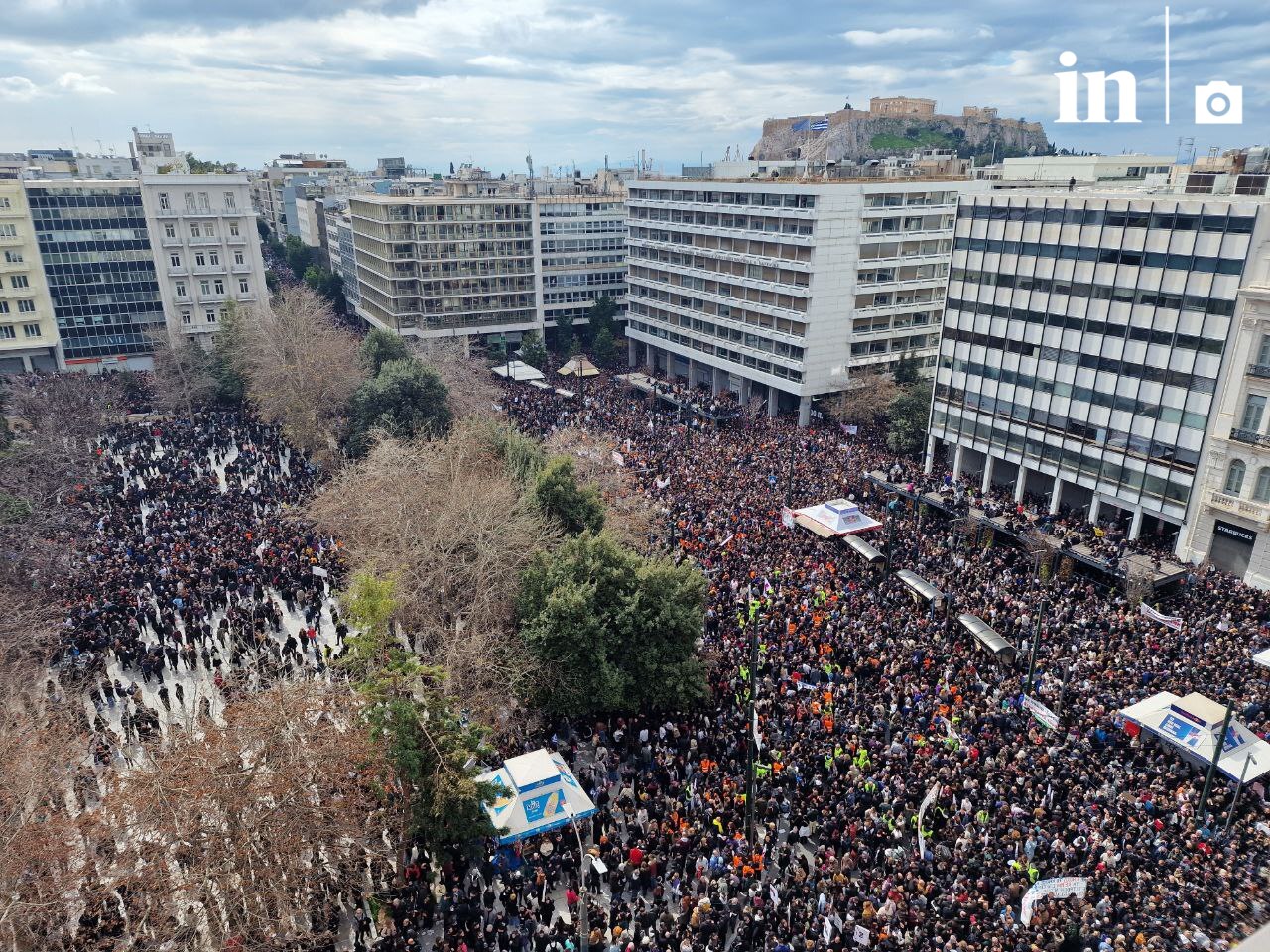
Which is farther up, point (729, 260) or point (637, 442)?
point (729, 260)

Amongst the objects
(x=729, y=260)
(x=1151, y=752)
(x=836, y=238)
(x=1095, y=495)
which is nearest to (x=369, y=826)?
(x=1151, y=752)

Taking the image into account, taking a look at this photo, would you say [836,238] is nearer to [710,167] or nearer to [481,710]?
[710,167]

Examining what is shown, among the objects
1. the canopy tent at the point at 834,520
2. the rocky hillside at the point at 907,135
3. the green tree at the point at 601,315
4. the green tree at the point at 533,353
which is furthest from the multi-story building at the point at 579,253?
the rocky hillside at the point at 907,135

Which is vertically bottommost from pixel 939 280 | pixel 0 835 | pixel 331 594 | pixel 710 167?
pixel 331 594

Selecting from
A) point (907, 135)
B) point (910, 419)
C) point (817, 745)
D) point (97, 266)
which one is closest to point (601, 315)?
point (910, 419)

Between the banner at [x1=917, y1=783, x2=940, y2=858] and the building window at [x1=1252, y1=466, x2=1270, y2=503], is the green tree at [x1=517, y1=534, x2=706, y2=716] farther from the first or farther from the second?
the building window at [x1=1252, y1=466, x2=1270, y2=503]
